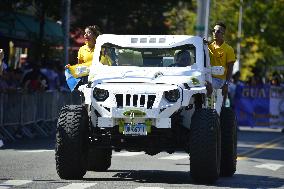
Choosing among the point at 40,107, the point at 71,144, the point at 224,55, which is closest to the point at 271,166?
the point at 224,55

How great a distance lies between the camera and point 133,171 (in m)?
16.9

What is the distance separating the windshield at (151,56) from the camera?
A: 16.1 m

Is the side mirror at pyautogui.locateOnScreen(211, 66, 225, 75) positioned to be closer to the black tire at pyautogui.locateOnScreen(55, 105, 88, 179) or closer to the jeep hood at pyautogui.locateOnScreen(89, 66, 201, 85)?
the jeep hood at pyautogui.locateOnScreen(89, 66, 201, 85)

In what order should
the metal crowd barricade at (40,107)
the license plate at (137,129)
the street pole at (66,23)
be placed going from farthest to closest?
the street pole at (66,23) → the metal crowd barricade at (40,107) → the license plate at (137,129)

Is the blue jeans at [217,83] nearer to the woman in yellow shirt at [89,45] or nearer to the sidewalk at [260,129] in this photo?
the woman in yellow shirt at [89,45]

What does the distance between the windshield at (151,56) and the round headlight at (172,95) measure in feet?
4.27

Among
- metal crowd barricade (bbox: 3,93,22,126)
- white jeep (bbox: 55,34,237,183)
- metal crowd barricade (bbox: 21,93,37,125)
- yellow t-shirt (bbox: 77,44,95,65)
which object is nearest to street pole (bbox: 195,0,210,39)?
metal crowd barricade (bbox: 21,93,37,125)

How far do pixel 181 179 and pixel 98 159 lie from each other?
1.60 meters

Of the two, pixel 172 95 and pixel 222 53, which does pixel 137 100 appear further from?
pixel 222 53

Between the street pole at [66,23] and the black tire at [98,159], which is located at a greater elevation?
the street pole at [66,23]

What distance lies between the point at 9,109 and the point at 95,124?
1090 cm

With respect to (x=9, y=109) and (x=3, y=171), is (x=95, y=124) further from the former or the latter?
(x=9, y=109)

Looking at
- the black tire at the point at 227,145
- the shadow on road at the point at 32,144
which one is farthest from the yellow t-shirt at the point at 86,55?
the shadow on road at the point at 32,144

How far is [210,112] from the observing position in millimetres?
14844
